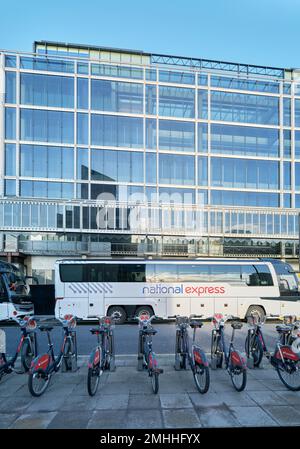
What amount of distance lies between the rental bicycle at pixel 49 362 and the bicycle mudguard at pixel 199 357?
2531 millimetres

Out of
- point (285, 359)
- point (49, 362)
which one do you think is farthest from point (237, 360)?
point (49, 362)

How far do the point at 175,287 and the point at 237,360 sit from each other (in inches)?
332

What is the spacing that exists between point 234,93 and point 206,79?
3690 millimetres

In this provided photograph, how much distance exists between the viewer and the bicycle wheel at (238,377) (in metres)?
4.88

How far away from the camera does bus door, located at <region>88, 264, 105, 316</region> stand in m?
13.1

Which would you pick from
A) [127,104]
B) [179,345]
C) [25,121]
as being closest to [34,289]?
[179,345]

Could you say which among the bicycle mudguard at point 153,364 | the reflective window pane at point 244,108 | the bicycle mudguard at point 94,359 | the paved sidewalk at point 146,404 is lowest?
the paved sidewalk at point 146,404

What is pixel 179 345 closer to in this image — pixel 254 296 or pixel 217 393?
pixel 217 393

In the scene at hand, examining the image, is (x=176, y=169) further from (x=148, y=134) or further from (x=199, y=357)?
(x=199, y=357)

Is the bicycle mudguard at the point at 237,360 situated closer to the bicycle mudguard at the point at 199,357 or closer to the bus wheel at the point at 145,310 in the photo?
the bicycle mudguard at the point at 199,357

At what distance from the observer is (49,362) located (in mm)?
5086

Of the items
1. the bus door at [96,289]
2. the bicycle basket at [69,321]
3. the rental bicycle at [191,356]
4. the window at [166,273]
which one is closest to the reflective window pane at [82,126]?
the bus door at [96,289]

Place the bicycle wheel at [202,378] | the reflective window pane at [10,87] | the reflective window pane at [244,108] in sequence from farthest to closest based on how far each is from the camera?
the reflective window pane at [244,108]
the reflective window pane at [10,87]
the bicycle wheel at [202,378]

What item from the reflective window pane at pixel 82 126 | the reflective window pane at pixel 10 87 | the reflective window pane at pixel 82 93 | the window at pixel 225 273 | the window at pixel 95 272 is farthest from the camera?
the reflective window pane at pixel 82 93
